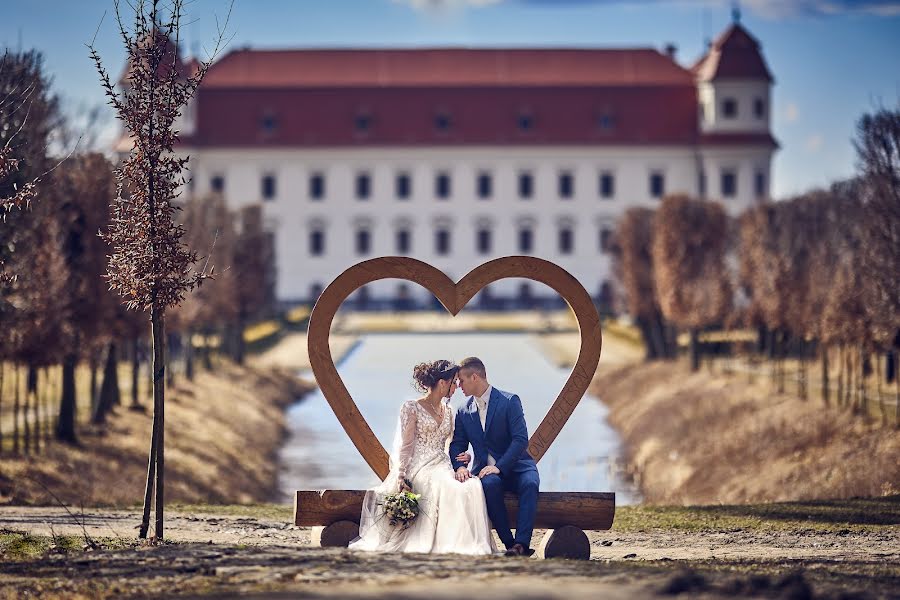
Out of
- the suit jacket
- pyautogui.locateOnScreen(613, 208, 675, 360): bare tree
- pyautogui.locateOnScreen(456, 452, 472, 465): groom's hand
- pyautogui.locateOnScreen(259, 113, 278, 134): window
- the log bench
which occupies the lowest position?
the log bench

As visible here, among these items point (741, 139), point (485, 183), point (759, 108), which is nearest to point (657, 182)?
point (741, 139)

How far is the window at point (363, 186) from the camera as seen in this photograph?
6291 centimetres

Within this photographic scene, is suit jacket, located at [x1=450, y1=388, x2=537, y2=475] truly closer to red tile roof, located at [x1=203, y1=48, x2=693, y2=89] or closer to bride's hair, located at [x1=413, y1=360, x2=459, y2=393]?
bride's hair, located at [x1=413, y1=360, x2=459, y2=393]

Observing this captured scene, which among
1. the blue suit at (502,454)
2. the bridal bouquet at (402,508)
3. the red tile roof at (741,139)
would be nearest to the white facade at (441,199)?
the red tile roof at (741,139)

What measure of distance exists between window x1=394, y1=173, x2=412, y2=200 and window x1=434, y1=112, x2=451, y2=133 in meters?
2.26

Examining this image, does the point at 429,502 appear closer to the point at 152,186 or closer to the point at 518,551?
the point at 518,551

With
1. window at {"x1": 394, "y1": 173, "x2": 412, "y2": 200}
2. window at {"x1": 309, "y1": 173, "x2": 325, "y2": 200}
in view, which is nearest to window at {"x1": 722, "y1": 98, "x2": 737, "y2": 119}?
A: window at {"x1": 394, "y1": 173, "x2": 412, "y2": 200}

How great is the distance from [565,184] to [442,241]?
5331mm

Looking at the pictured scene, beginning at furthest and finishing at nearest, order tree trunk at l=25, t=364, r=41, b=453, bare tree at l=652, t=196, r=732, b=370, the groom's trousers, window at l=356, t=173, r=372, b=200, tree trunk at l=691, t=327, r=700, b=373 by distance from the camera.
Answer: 1. window at l=356, t=173, r=372, b=200
2. tree trunk at l=691, t=327, r=700, b=373
3. bare tree at l=652, t=196, r=732, b=370
4. tree trunk at l=25, t=364, r=41, b=453
5. the groom's trousers

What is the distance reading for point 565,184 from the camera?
63094 mm

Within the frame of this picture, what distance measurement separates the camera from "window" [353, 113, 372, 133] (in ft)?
203

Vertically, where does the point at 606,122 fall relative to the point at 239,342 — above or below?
above

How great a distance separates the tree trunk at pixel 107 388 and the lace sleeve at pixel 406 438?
35.4ft

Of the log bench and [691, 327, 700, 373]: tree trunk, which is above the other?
[691, 327, 700, 373]: tree trunk
